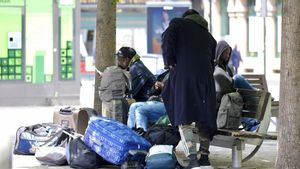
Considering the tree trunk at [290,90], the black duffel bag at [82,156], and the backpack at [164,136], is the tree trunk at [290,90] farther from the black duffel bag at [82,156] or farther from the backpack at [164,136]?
the black duffel bag at [82,156]

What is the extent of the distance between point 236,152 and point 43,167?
7.03ft

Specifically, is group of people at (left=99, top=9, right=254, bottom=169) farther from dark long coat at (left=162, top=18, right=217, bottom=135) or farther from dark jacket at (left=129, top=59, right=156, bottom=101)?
dark jacket at (left=129, top=59, right=156, bottom=101)

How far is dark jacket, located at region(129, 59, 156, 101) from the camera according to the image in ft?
30.6

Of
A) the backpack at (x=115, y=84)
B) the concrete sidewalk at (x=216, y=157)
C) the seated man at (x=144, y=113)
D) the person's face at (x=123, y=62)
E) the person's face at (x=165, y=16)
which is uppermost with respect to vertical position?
the person's face at (x=165, y=16)

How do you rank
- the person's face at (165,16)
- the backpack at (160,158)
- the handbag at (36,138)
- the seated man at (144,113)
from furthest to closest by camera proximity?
1. the person's face at (165,16)
2. the handbag at (36,138)
3. the seated man at (144,113)
4. the backpack at (160,158)

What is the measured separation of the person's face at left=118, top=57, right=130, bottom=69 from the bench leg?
1857mm

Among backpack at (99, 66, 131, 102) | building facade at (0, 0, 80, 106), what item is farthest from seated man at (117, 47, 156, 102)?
building facade at (0, 0, 80, 106)

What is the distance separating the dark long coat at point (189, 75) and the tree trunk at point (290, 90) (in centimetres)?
83

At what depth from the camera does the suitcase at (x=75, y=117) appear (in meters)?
10.1

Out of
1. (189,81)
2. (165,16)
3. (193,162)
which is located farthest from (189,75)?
(165,16)

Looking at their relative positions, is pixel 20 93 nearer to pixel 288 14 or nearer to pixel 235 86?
pixel 235 86

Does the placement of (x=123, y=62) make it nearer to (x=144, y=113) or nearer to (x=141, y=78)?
(x=141, y=78)

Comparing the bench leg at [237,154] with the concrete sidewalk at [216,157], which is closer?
the bench leg at [237,154]

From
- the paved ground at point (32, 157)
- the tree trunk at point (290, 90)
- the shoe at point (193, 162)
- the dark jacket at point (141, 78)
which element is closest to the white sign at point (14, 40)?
the paved ground at point (32, 157)
